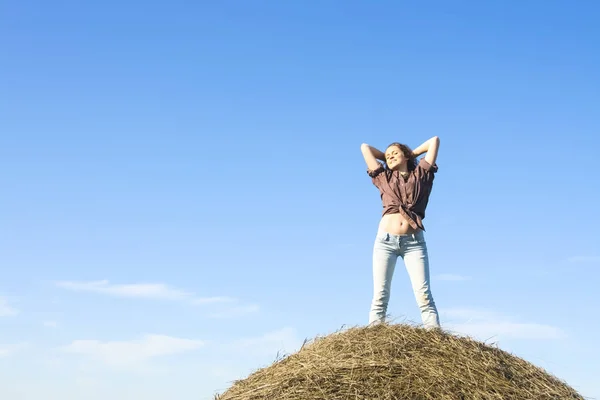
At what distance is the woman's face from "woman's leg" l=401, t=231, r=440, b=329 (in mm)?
1112

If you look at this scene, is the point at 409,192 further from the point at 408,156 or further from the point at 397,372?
the point at 397,372

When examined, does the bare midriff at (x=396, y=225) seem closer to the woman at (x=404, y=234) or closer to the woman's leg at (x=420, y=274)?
the woman at (x=404, y=234)

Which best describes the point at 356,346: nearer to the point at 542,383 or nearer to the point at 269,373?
the point at 269,373

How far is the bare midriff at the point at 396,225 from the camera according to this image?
917 cm

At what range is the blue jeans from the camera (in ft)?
29.7

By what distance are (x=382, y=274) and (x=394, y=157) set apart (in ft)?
5.69

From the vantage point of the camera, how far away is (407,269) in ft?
30.1

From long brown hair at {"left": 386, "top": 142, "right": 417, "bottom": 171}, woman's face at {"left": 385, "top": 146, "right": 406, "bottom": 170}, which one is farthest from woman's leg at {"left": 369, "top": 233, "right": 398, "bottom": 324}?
long brown hair at {"left": 386, "top": 142, "right": 417, "bottom": 171}

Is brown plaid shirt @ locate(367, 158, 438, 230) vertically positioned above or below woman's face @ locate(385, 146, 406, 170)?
below

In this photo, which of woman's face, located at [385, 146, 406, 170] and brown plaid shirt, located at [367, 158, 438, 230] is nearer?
brown plaid shirt, located at [367, 158, 438, 230]

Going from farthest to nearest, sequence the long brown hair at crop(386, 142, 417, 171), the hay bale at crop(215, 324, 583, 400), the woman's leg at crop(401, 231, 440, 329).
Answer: the long brown hair at crop(386, 142, 417, 171) < the woman's leg at crop(401, 231, 440, 329) < the hay bale at crop(215, 324, 583, 400)

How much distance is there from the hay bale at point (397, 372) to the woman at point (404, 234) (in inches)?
14.7

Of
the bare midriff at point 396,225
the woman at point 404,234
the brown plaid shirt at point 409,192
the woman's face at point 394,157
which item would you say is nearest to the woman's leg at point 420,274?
the woman at point 404,234

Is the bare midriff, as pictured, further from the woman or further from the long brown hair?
the long brown hair
